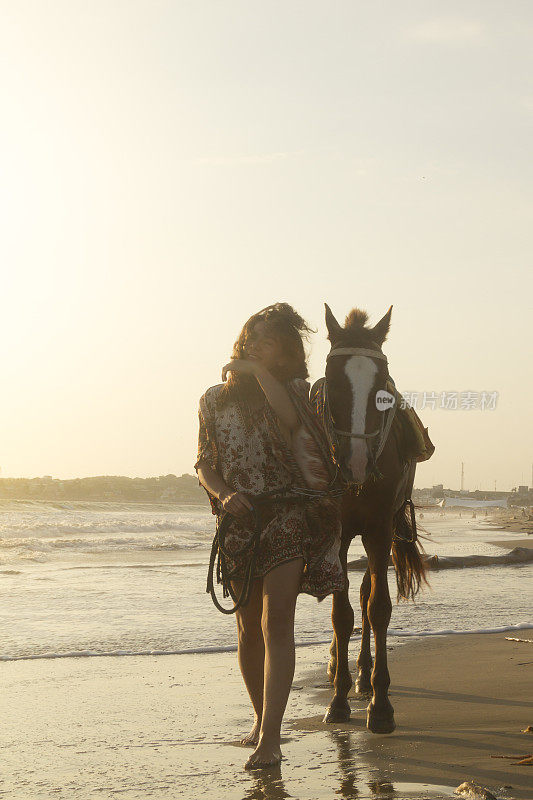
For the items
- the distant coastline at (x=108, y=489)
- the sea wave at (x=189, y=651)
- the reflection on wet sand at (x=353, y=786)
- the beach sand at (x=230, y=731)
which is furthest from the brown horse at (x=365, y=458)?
the distant coastline at (x=108, y=489)

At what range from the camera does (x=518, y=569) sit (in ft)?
48.5

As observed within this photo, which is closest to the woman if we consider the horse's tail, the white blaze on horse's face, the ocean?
the white blaze on horse's face

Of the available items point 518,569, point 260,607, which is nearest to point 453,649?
point 260,607

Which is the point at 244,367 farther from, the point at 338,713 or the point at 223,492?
the point at 338,713

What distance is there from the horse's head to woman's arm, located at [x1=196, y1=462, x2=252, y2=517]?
655 mm

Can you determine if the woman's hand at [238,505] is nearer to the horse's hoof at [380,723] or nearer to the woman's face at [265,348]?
the woman's face at [265,348]

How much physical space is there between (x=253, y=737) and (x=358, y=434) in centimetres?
146

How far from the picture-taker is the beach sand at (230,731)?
3.39 metres

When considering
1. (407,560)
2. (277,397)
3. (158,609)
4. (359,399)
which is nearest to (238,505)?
(277,397)

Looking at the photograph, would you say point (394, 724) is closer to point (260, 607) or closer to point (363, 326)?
point (260, 607)

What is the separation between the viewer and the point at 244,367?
3.92m

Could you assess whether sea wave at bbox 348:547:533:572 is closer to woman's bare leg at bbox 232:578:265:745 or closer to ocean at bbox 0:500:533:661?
ocean at bbox 0:500:533:661

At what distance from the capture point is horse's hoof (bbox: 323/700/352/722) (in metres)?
4.68

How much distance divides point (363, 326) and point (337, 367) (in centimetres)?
35
